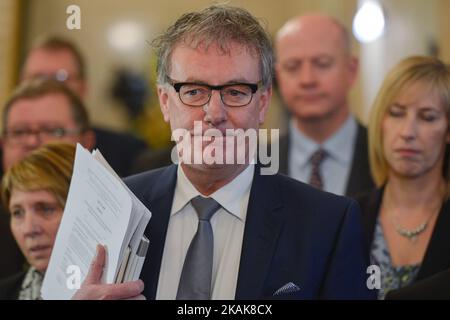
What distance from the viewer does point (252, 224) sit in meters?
1.47

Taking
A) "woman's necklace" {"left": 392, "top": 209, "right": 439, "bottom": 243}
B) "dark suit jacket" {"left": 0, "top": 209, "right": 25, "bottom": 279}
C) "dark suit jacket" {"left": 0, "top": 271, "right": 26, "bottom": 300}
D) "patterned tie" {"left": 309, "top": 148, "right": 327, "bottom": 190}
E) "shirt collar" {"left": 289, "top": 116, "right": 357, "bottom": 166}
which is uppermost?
"shirt collar" {"left": 289, "top": 116, "right": 357, "bottom": 166}

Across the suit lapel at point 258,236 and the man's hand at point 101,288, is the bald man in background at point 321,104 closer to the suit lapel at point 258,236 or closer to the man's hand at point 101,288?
the suit lapel at point 258,236

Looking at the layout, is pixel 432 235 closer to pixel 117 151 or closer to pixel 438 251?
pixel 438 251

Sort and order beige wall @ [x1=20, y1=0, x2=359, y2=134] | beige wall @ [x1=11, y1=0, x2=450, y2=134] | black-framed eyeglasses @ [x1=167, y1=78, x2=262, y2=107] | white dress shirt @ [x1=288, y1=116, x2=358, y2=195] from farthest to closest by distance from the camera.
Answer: beige wall @ [x1=20, y1=0, x2=359, y2=134] → beige wall @ [x1=11, y1=0, x2=450, y2=134] → white dress shirt @ [x1=288, y1=116, x2=358, y2=195] → black-framed eyeglasses @ [x1=167, y1=78, x2=262, y2=107]

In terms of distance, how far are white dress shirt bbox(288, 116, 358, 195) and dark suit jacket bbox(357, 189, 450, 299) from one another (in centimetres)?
8

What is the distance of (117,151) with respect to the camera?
2.34 metres

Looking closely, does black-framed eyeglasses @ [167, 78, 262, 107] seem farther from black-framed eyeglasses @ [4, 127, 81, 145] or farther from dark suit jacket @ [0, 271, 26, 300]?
black-framed eyeglasses @ [4, 127, 81, 145]

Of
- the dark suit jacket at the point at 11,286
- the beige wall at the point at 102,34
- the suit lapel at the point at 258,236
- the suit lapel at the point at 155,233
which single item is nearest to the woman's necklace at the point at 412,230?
the suit lapel at the point at 258,236

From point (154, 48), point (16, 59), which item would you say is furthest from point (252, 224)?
point (16, 59)

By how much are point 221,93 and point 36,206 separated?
747mm

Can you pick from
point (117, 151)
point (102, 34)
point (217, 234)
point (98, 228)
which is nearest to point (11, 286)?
point (117, 151)

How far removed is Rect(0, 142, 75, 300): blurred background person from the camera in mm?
1918

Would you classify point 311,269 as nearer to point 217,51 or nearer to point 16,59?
point 217,51

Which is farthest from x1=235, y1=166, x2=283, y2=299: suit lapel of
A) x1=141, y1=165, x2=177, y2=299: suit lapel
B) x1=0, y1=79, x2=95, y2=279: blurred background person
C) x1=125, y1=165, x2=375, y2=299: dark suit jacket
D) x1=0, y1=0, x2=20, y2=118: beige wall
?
x1=0, y1=0, x2=20, y2=118: beige wall
